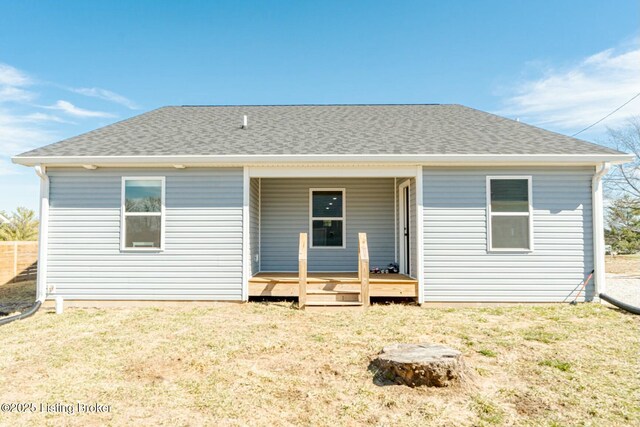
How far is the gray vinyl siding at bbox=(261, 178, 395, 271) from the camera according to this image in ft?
28.2

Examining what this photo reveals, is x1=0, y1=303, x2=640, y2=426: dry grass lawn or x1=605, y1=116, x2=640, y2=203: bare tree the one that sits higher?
x1=605, y1=116, x2=640, y2=203: bare tree

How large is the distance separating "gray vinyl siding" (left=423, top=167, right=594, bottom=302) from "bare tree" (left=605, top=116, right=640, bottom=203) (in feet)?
58.4

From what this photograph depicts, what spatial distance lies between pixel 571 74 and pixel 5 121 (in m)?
25.1

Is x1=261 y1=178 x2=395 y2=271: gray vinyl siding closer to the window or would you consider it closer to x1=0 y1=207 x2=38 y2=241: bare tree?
the window

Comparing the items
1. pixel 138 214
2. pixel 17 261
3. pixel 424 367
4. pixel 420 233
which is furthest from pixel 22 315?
pixel 420 233

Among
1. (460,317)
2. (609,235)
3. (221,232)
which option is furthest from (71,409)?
(609,235)

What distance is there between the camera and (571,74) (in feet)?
49.0

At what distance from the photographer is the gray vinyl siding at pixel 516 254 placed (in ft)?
21.7

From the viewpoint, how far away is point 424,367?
3.19 meters

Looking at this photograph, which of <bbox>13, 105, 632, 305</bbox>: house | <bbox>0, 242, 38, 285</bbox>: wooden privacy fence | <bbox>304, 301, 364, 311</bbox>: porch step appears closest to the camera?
<bbox>304, 301, 364, 311</bbox>: porch step

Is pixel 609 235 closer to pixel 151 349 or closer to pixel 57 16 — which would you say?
pixel 151 349

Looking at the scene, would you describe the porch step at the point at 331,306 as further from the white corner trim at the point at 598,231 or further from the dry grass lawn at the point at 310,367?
the white corner trim at the point at 598,231

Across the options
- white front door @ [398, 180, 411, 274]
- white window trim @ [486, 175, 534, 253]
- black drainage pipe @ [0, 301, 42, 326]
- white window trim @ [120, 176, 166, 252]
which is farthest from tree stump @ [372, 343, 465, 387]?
black drainage pipe @ [0, 301, 42, 326]

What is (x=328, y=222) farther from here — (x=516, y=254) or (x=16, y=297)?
(x=16, y=297)
